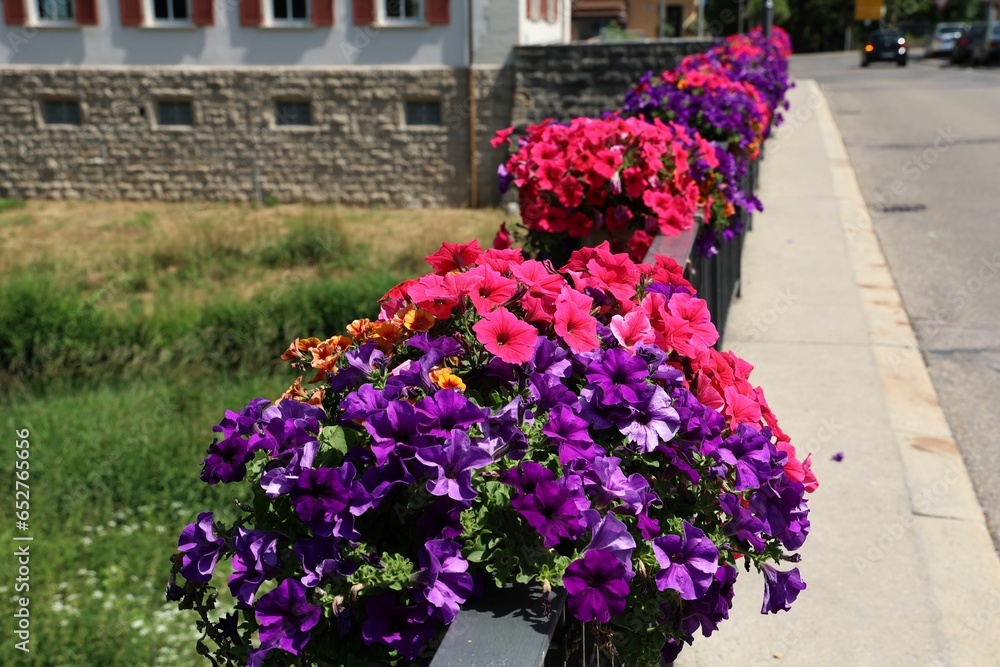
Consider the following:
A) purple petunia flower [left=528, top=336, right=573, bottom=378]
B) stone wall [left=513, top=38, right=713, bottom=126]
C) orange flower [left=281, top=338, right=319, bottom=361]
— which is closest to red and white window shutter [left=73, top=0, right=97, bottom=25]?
stone wall [left=513, top=38, right=713, bottom=126]

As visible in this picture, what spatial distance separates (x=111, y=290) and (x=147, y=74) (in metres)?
8.36

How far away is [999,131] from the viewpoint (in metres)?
15.8

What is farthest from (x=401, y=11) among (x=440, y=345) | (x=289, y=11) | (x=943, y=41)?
(x=943, y=41)

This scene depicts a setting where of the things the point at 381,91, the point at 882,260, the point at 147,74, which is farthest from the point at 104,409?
the point at 147,74

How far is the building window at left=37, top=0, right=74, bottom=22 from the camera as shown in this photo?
18.7 m

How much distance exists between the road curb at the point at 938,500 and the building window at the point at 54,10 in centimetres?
1687

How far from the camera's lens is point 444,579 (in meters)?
1.45

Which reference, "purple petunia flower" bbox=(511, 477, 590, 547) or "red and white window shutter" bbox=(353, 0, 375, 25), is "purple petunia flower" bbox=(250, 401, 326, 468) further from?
"red and white window shutter" bbox=(353, 0, 375, 25)

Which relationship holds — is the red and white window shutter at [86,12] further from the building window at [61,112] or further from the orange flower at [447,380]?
the orange flower at [447,380]

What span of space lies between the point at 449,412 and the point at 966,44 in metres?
40.3

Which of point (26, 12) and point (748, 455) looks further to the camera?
point (26, 12)

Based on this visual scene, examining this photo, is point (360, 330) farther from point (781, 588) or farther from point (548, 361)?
point (781, 588)

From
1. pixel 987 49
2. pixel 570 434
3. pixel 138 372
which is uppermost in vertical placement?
pixel 987 49

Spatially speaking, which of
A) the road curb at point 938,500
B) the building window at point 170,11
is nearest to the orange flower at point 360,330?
the road curb at point 938,500
